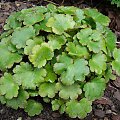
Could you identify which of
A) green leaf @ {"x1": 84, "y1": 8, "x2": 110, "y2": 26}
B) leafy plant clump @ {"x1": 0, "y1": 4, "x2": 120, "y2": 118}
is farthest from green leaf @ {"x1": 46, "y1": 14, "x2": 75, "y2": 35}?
green leaf @ {"x1": 84, "y1": 8, "x2": 110, "y2": 26}

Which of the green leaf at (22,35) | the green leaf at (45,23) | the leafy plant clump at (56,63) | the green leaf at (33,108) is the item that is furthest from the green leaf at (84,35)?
the green leaf at (33,108)

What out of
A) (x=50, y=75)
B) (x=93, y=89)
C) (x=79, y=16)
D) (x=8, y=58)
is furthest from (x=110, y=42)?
(x=8, y=58)

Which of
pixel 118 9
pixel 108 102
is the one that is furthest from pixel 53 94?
pixel 118 9

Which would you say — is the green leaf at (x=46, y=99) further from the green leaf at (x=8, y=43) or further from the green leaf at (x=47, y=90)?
the green leaf at (x=8, y=43)

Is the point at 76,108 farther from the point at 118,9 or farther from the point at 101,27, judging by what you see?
the point at 118,9

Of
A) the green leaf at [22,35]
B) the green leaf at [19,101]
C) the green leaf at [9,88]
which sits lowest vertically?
the green leaf at [19,101]

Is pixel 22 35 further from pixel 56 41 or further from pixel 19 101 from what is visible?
pixel 19 101
